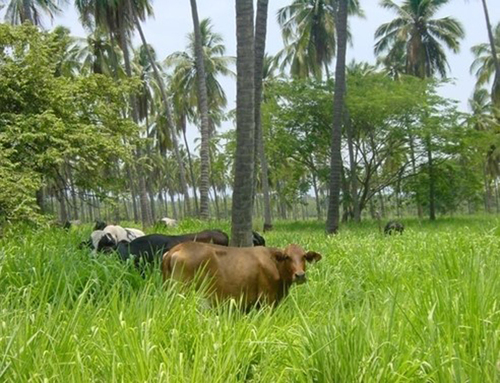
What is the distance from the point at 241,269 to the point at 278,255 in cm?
37

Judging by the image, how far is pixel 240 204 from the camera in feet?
22.9

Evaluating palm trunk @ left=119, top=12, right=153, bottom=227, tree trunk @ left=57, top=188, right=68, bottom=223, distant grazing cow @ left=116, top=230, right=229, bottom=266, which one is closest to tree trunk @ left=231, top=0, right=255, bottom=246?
distant grazing cow @ left=116, top=230, right=229, bottom=266

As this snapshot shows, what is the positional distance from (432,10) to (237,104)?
27578 mm

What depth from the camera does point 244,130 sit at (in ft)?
23.2

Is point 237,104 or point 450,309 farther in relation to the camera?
point 237,104

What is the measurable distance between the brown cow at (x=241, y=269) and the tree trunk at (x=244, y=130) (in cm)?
239

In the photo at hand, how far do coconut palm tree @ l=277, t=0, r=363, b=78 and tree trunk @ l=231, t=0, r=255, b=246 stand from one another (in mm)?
21467

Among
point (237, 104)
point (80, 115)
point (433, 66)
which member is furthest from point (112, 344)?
point (433, 66)

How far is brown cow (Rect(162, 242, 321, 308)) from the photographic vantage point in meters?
4.25

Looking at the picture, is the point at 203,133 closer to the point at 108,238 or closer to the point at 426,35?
the point at 108,238

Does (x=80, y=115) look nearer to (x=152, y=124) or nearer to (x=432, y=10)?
(x=432, y=10)

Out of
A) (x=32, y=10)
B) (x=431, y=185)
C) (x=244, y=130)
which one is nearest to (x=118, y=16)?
(x=32, y=10)

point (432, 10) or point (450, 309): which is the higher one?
point (432, 10)

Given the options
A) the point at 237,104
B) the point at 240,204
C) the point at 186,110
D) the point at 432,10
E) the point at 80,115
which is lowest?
the point at 240,204
